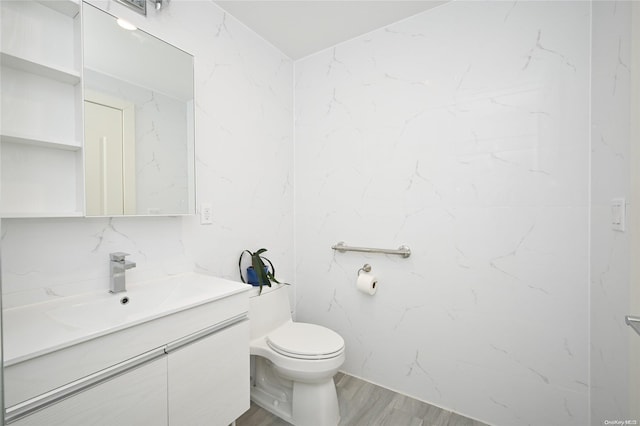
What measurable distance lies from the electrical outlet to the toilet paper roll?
102cm

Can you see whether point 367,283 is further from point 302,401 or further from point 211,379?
point 211,379

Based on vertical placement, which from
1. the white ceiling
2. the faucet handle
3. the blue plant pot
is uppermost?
the white ceiling

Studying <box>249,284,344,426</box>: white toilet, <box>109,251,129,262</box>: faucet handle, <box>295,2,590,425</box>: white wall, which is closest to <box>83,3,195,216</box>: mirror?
<box>109,251,129,262</box>: faucet handle

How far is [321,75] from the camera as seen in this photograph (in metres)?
2.22

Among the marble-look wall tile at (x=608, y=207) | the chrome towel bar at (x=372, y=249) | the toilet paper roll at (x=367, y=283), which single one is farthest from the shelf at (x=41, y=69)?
the marble-look wall tile at (x=608, y=207)

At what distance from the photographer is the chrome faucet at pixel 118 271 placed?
1.26 m

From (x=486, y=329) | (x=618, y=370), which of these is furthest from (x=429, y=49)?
(x=618, y=370)

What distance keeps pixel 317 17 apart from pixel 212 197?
4.32 feet

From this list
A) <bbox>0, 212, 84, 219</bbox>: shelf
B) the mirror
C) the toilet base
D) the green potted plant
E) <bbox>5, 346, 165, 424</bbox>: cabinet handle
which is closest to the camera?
<bbox>5, 346, 165, 424</bbox>: cabinet handle

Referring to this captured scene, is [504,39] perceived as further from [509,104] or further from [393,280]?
[393,280]

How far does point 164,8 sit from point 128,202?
1.04 m

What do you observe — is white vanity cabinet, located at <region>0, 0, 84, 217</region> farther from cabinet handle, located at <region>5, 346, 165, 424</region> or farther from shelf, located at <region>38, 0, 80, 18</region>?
cabinet handle, located at <region>5, 346, 165, 424</region>

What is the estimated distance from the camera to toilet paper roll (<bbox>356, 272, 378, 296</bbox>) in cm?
189

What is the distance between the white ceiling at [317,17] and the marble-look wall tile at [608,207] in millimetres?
916
